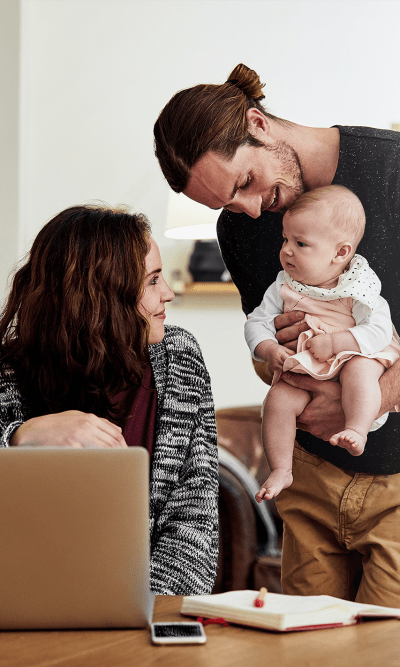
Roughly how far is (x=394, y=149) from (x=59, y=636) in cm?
120

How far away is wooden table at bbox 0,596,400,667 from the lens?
720 millimetres

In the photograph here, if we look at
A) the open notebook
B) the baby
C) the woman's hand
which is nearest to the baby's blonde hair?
the baby

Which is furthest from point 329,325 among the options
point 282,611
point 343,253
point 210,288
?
point 282,611

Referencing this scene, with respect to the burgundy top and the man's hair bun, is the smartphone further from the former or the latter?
the man's hair bun

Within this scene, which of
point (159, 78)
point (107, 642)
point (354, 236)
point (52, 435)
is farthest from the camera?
point (159, 78)

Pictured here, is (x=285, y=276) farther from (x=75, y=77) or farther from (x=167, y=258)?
(x=75, y=77)

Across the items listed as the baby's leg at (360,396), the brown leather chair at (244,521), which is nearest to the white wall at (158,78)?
the brown leather chair at (244,521)

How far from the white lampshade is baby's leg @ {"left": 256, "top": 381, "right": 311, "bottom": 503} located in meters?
0.46

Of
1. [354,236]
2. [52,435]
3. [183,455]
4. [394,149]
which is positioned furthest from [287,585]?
[394,149]

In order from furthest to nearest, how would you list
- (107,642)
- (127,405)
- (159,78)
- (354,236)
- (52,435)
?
1. (159,78)
2. (127,405)
3. (354,236)
4. (52,435)
5. (107,642)

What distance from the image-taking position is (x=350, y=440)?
53.2 inches

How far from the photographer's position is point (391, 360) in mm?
1386

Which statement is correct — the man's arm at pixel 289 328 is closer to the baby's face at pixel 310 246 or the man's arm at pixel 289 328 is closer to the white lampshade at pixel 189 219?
the baby's face at pixel 310 246

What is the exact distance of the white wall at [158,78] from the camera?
172 centimetres
